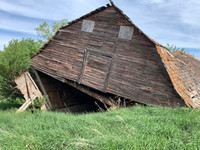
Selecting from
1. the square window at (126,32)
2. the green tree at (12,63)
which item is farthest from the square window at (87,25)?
the green tree at (12,63)

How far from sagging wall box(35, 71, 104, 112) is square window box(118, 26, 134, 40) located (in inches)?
223

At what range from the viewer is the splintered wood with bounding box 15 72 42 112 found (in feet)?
33.4

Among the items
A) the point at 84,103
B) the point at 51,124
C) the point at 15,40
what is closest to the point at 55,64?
the point at 15,40

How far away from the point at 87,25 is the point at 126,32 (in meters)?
2.43

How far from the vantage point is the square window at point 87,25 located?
986 centimetres

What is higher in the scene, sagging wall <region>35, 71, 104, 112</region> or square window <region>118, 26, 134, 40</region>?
square window <region>118, 26, 134, 40</region>

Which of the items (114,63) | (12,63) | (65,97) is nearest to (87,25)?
(114,63)

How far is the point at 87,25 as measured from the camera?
10023 millimetres

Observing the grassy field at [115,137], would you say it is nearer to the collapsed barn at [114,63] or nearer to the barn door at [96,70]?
the collapsed barn at [114,63]

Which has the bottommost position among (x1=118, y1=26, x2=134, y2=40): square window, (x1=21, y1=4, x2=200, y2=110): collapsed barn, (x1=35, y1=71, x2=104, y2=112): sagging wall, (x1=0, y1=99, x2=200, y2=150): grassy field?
(x1=35, y1=71, x2=104, y2=112): sagging wall

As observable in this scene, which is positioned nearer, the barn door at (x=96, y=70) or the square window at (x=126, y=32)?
the square window at (x=126, y=32)

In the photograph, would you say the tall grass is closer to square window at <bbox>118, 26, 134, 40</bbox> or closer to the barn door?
the barn door

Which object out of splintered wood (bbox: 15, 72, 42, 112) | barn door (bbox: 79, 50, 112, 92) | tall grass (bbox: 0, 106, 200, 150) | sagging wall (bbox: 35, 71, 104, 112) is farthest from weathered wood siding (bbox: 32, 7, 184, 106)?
tall grass (bbox: 0, 106, 200, 150)

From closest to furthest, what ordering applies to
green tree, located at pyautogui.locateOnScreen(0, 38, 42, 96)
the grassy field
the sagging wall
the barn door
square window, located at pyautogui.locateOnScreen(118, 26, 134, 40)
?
the grassy field, square window, located at pyautogui.locateOnScreen(118, 26, 134, 40), the barn door, green tree, located at pyautogui.locateOnScreen(0, 38, 42, 96), the sagging wall
